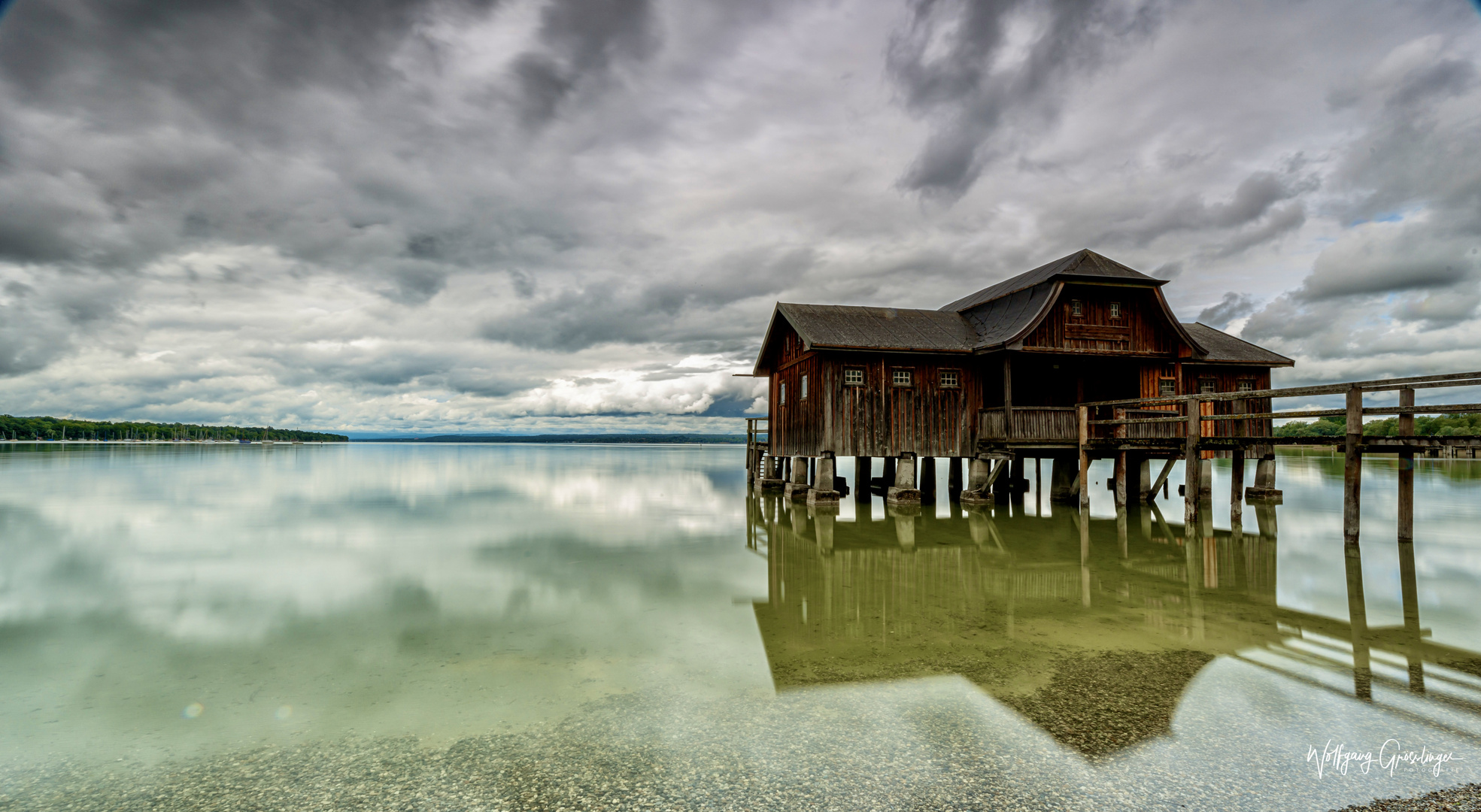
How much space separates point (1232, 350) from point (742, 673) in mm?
25904

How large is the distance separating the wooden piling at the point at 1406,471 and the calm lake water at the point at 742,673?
0.70 metres

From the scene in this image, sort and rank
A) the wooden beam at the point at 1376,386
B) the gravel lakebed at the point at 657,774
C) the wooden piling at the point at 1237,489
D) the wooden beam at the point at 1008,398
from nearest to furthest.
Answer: the gravel lakebed at the point at 657,774 → the wooden beam at the point at 1376,386 → the wooden piling at the point at 1237,489 → the wooden beam at the point at 1008,398

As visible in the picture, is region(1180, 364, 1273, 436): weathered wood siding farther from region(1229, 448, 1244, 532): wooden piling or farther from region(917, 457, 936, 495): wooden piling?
region(917, 457, 936, 495): wooden piling

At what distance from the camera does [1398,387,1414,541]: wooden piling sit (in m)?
11.8

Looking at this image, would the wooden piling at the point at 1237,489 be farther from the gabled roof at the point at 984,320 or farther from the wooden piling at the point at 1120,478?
the gabled roof at the point at 984,320

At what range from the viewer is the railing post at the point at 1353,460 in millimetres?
12367

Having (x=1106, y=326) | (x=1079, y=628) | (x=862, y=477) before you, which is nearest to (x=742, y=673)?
(x=1079, y=628)

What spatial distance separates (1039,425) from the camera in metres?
19.6

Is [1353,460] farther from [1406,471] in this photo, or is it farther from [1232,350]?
[1232,350]

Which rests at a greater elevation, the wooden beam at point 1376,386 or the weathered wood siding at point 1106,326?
the weathered wood siding at point 1106,326

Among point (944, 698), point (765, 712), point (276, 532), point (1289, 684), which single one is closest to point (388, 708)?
point (765, 712)

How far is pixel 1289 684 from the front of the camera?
5902 mm

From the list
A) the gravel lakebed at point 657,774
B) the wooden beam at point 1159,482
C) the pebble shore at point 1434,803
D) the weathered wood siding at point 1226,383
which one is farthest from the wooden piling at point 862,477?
the pebble shore at point 1434,803

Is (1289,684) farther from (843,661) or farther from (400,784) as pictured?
(400,784)
